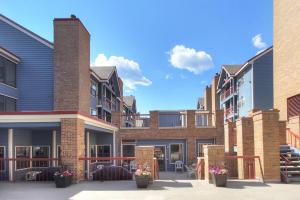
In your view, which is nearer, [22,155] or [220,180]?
[220,180]

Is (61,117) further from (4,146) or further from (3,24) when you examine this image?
(3,24)

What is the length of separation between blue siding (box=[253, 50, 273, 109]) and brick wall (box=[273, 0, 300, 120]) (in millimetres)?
13425

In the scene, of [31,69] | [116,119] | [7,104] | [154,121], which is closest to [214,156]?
[7,104]

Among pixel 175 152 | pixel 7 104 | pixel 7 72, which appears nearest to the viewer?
pixel 7 104

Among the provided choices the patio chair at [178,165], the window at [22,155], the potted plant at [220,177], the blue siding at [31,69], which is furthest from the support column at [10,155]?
the patio chair at [178,165]

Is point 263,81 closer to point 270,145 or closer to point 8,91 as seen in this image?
point 270,145

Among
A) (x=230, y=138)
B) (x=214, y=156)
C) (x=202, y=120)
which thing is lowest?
(x=214, y=156)

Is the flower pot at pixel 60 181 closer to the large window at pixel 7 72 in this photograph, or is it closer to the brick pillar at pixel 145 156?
the brick pillar at pixel 145 156

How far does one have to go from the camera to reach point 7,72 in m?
25.4

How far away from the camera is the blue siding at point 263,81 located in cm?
3675

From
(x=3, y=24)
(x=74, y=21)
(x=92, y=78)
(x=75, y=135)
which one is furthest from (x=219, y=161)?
(x=92, y=78)

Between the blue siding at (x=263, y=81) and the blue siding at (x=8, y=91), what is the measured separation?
2325 centimetres

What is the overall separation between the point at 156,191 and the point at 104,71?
96.8ft

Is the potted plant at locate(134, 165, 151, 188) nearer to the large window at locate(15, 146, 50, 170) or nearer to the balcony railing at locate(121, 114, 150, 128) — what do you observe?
the large window at locate(15, 146, 50, 170)
